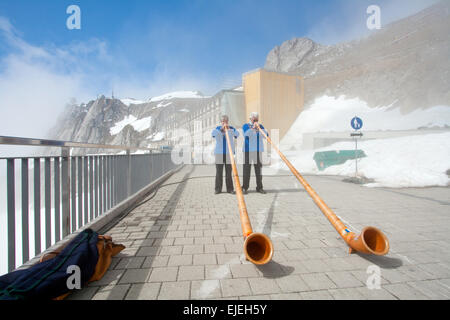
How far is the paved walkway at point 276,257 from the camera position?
1839 mm

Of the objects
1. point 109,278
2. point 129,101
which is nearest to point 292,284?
point 109,278

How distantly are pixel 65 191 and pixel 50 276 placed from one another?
1.19 m

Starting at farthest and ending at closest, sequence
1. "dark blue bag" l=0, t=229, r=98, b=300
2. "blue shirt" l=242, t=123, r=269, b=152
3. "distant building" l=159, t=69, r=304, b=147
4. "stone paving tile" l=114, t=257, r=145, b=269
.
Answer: "distant building" l=159, t=69, r=304, b=147, "blue shirt" l=242, t=123, r=269, b=152, "stone paving tile" l=114, t=257, r=145, b=269, "dark blue bag" l=0, t=229, r=98, b=300

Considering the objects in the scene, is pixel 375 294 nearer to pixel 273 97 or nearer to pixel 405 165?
pixel 405 165

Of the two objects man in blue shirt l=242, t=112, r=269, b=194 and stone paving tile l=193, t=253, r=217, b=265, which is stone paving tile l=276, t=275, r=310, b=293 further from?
man in blue shirt l=242, t=112, r=269, b=194

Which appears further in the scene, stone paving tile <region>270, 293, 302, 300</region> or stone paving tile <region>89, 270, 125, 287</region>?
stone paving tile <region>89, 270, 125, 287</region>

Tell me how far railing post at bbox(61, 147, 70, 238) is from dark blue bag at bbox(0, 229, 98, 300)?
65cm

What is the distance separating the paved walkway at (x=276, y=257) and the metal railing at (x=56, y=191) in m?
0.55

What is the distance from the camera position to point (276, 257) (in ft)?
8.00

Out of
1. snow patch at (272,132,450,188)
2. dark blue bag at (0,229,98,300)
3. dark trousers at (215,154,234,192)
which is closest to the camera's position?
dark blue bag at (0,229,98,300)

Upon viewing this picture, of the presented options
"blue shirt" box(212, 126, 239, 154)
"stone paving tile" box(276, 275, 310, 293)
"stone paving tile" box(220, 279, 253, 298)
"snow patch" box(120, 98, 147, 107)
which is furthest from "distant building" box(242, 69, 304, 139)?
"snow patch" box(120, 98, 147, 107)

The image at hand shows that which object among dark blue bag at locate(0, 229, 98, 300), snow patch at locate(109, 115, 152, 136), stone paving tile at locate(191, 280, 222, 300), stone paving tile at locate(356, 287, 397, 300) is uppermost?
snow patch at locate(109, 115, 152, 136)

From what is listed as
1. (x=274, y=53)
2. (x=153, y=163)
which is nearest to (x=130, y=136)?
(x=274, y=53)

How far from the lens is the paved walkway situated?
184 cm
